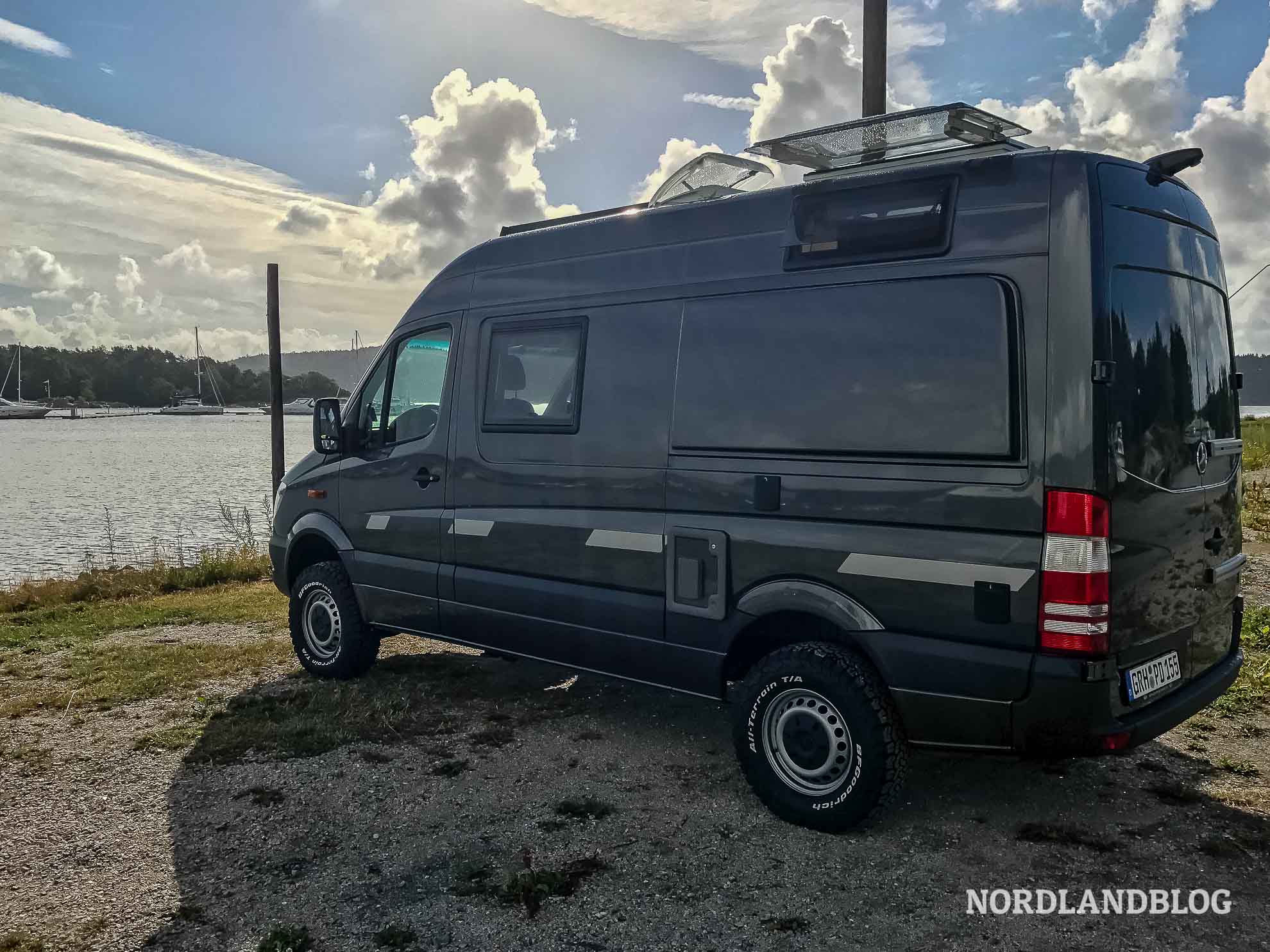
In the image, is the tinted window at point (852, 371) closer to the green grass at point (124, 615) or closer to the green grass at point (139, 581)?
the green grass at point (124, 615)

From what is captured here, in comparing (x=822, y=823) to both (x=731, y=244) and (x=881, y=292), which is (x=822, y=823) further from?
(x=731, y=244)

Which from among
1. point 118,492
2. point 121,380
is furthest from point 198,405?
point 118,492

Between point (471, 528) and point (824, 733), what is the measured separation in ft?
7.92

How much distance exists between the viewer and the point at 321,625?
6730mm

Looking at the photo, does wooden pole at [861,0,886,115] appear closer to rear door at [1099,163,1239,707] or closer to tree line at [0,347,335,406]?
rear door at [1099,163,1239,707]

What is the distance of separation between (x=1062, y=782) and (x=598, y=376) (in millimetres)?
2952

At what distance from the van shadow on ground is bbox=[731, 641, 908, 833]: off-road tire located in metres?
0.13

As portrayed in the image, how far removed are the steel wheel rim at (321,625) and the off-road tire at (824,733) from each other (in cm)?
324

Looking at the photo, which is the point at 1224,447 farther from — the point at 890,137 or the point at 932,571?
the point at 890,137

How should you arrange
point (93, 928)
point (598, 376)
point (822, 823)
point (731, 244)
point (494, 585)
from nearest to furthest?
point (93, 928) < point (822, 823) < point (731, 244) < point (598, 376) < point (494, 585)

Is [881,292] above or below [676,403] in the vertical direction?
above

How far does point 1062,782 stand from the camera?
473cm

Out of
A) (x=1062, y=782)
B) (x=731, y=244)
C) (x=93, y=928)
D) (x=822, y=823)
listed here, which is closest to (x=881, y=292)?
(x=731, y=244)

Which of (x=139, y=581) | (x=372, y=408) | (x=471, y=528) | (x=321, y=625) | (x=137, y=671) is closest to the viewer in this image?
(x=471, y=528)
